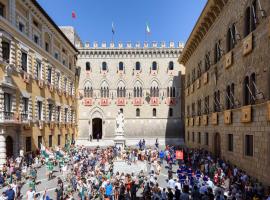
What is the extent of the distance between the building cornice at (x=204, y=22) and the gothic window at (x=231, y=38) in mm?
2715

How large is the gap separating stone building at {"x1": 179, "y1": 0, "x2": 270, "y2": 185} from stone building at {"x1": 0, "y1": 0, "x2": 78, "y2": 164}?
1793cm

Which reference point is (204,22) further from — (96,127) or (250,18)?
(96,127)

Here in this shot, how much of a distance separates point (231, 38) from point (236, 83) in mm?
4072

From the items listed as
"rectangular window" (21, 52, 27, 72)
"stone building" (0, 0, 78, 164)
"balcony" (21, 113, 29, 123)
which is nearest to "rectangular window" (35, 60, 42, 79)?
"stone building" (0, 0, 78, 164)

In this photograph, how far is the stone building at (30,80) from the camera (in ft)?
72.4

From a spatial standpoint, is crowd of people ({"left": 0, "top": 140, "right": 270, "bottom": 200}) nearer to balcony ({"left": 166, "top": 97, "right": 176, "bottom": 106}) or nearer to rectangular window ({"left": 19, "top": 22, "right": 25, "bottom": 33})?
rectangular window ({"left": 19, "top": 22, "right": 25, "bottom": 33})

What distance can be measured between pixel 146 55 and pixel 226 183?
37195 millimetres

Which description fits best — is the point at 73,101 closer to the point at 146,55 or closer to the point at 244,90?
the point at 146,55

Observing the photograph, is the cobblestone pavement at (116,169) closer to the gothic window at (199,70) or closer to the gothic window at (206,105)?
the gothic window at (206,105)

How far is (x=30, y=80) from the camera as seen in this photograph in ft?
87.5

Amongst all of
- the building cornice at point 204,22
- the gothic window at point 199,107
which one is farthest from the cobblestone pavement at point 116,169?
the building cornice at point 204,22

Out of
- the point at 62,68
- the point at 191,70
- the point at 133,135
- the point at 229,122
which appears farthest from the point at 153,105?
the point at 229,122

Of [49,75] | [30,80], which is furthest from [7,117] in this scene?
[49,75]

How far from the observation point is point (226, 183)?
629 inches
